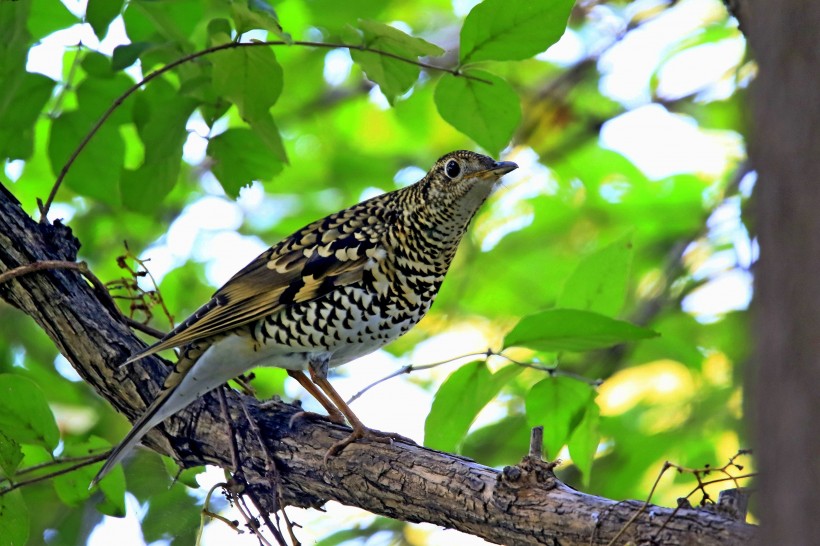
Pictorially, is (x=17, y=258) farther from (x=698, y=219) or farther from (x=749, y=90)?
(x=698, y=219)

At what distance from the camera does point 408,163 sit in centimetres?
717

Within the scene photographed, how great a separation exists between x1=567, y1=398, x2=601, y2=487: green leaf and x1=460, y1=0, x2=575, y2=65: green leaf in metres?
1.34

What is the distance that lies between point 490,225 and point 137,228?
2.63 metres

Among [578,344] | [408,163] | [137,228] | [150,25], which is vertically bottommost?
[578,344]

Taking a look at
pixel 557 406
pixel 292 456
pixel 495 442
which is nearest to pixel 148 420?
pixel 292 456

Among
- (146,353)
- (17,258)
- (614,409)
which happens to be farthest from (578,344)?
(614,409)

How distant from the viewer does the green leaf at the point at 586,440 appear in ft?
11.6

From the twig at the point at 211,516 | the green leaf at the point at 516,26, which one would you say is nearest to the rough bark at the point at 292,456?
the twig at the point at 211,516

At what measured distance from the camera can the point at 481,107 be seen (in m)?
3.48

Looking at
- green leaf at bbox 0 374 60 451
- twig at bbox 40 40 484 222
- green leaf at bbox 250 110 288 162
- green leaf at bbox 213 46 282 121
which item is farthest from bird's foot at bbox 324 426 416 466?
twig at bbox 40 40 484 222

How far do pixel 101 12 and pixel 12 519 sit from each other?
1.99m

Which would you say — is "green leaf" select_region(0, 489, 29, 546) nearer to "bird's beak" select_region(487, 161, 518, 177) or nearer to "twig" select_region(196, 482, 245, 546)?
"twig" select_region(196, 482, 245, 546)

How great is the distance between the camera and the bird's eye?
4.36 metres

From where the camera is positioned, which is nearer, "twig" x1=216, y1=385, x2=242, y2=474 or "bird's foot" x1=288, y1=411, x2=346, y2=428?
"twig" x1=216, y1=385, x2=242, y2=474
